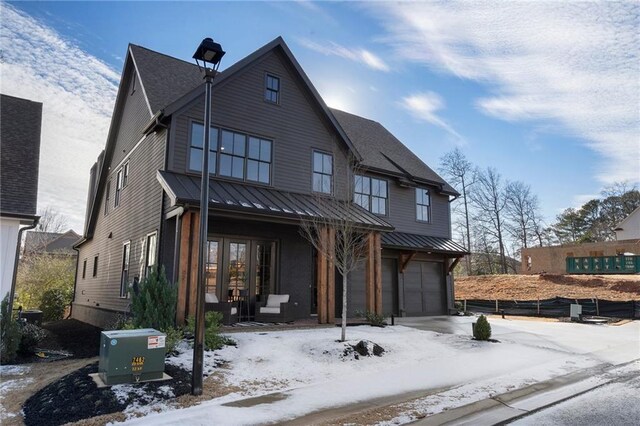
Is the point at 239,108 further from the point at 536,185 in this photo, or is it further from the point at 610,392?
the point at 536,185

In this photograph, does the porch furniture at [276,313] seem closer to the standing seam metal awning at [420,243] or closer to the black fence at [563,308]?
the standing seam metal awning at [420,243]

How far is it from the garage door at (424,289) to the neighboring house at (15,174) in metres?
12.8

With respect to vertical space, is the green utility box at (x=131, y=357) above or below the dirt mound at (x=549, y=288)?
below

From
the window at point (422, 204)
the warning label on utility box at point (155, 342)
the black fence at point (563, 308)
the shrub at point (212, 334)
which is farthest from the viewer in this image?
the window at point (422, 204)

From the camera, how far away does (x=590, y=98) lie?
43.7 feet

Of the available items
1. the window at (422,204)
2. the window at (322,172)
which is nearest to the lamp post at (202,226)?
the window at (322,172)

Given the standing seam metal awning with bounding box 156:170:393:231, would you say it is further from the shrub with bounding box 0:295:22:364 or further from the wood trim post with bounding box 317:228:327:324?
the shrub with bounding box 0:295:22:364

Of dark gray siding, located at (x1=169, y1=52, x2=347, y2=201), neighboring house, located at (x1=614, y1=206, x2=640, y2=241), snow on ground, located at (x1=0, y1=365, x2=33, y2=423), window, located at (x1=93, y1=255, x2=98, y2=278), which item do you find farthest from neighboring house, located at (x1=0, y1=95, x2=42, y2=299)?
neighboring house, located at (x1=614, y1=206, x2=640, y2=241)

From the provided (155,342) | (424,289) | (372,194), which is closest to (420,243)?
(424,289)

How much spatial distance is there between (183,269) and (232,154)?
14.2 ft

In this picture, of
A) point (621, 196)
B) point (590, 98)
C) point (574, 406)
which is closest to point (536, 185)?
point (621, 196)

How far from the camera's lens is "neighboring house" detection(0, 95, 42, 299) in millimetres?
A: 9844

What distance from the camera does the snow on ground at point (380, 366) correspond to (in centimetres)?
574

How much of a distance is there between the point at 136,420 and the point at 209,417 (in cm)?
82
